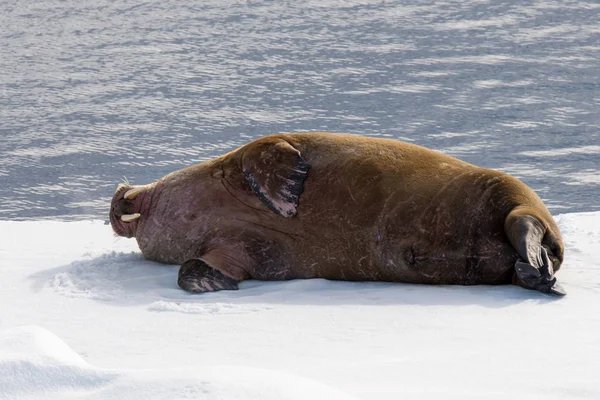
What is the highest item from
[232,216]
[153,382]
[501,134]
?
[153,382]

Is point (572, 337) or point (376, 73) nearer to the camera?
point (572, 337)

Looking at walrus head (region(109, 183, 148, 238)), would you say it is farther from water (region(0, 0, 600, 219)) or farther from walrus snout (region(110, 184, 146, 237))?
water (region(0, 0, 600, 219))

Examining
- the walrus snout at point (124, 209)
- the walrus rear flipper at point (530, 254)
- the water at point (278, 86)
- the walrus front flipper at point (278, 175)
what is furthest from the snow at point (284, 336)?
the water at point (278, 86)

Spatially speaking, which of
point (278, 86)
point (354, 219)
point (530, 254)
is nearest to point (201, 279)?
point (354, 219)

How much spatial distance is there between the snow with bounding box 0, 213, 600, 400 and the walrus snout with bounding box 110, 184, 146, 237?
21 cm

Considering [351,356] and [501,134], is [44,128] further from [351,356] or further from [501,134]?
[351,356]

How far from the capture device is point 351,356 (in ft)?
14.6

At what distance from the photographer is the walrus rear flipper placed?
19.0 feet

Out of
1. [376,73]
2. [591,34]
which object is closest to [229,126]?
[376,73]

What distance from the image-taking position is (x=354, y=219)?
6430 millimetres

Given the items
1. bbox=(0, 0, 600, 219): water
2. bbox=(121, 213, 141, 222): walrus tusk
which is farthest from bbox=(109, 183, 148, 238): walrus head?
bbox=(0, 0, 600, 219): water

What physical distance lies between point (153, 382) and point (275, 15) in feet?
54.1

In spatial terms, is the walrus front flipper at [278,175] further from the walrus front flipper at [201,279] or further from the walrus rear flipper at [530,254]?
the walrus rear flipper at [530,254]

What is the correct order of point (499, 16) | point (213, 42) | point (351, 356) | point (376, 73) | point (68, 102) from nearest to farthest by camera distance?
point (351, 356), point (68, 102), point (376, 73), point (213, 42), point (499, 16)
